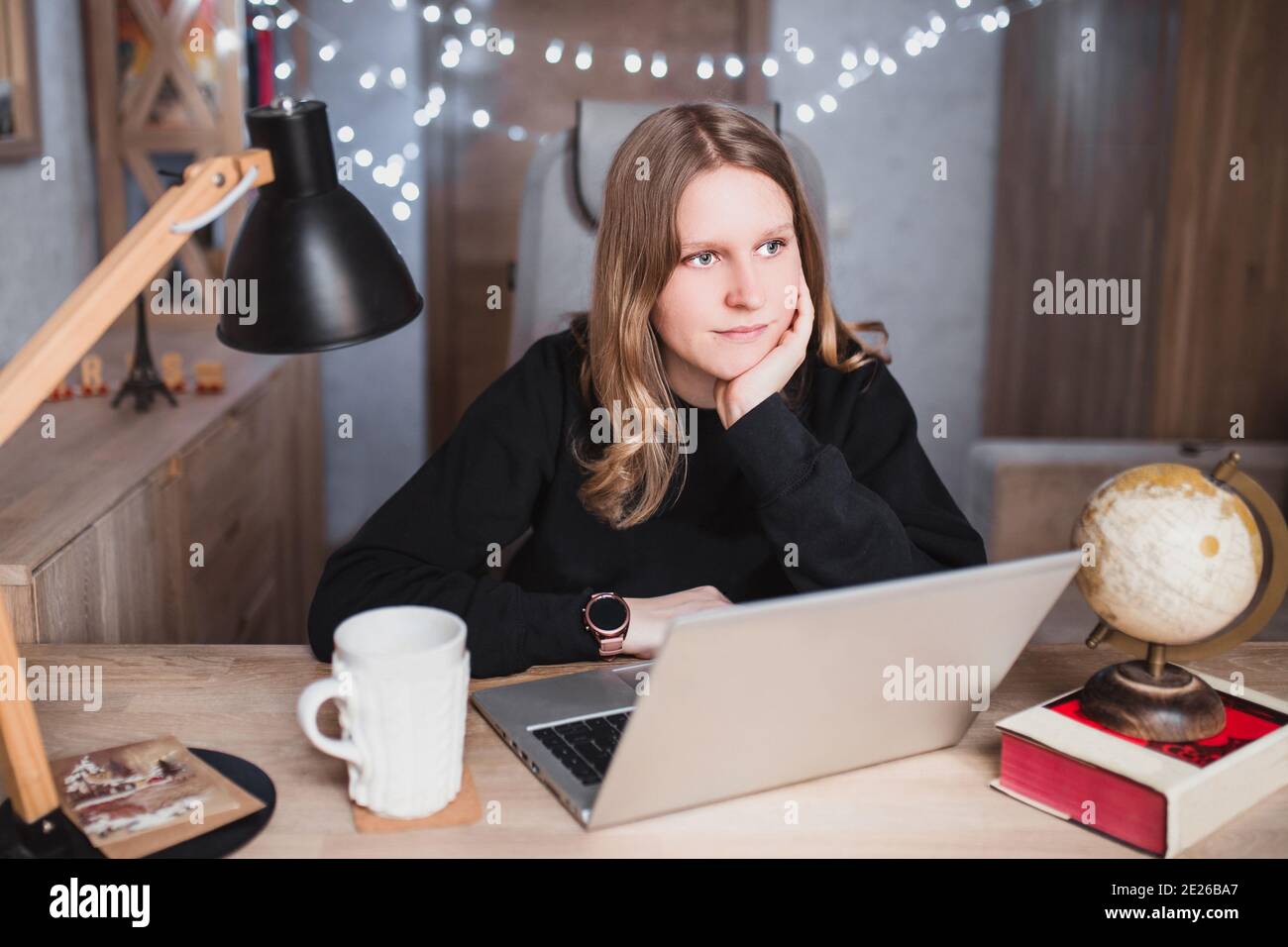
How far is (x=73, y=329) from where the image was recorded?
0.73 metres

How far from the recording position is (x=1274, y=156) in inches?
101

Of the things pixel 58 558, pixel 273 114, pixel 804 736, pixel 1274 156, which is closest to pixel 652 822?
pixel 804 736

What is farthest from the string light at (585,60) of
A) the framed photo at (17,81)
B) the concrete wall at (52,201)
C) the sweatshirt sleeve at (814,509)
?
the sweatshirt sleeve at (814,509)

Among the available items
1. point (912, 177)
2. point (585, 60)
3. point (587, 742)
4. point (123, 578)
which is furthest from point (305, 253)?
point (912, 177)

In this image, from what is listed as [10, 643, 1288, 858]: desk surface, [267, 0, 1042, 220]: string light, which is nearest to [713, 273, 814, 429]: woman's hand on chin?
[10, 643, 1288, 858]: desk surface

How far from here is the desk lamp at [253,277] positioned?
73 cm

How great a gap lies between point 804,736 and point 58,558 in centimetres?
95

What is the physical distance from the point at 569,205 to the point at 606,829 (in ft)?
3.80

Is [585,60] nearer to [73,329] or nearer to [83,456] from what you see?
[83,456]

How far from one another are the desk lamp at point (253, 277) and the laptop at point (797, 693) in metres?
0.24

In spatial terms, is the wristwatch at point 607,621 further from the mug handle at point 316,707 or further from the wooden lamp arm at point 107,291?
the wooden lamp arm at point 107,291

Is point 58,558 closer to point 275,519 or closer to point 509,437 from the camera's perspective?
point 509,437

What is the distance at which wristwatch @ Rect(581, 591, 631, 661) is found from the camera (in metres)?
1.08

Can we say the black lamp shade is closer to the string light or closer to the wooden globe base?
the wooden globe base
